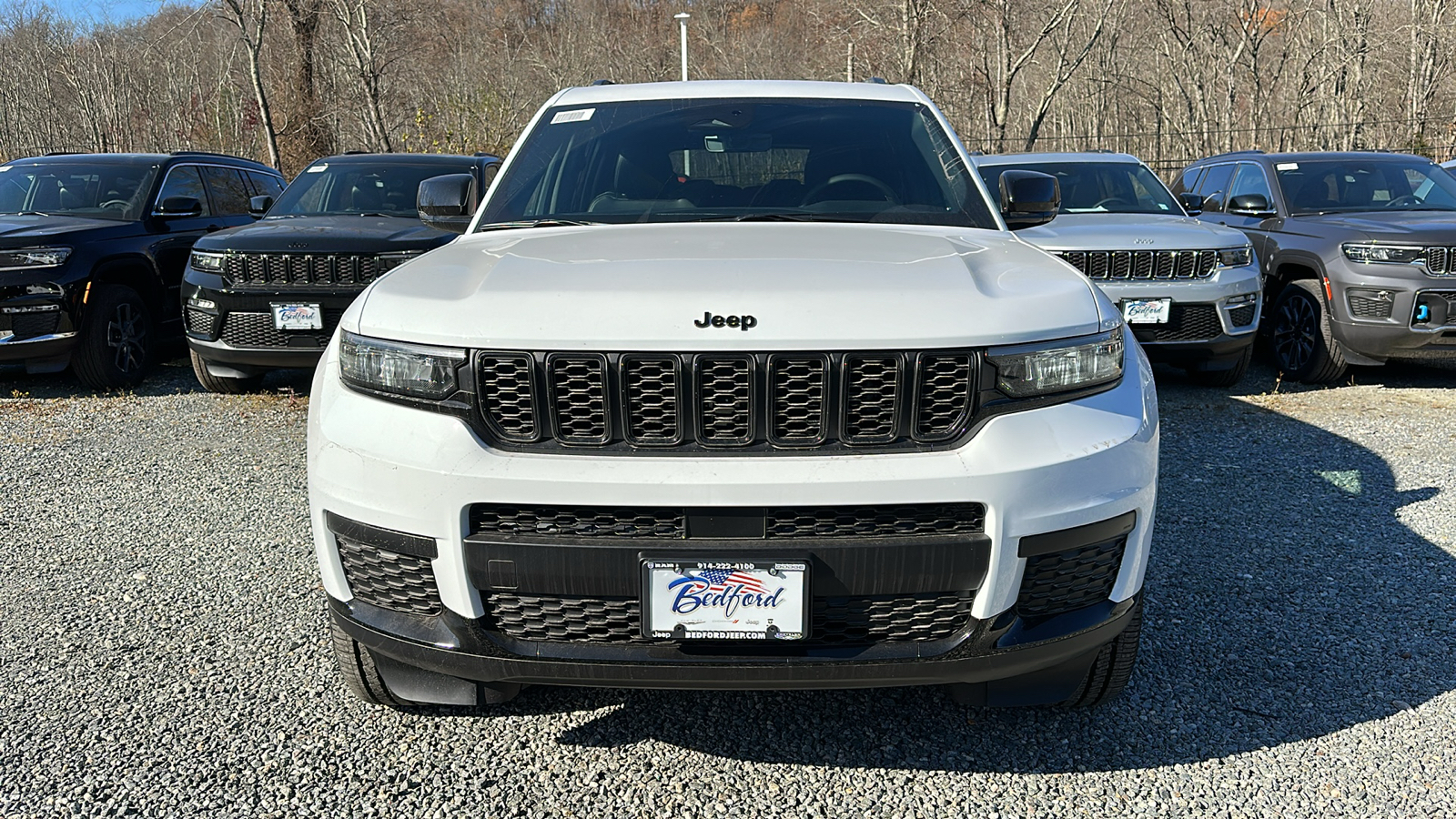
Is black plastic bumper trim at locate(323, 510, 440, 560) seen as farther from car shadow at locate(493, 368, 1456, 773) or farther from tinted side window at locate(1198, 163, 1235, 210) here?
tinted side window at locate(1198, 163, 1235, 210)

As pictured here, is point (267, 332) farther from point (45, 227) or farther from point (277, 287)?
point (45, 227)

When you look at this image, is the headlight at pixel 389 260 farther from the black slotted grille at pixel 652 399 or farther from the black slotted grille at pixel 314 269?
the black slotted grille at pixel 652 399

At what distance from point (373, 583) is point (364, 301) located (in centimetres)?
67

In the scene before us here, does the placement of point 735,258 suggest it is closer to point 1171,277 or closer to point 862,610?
point 862,610

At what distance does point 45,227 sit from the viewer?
7.53 m

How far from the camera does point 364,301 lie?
243 cm

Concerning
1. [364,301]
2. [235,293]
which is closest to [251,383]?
[235,293]

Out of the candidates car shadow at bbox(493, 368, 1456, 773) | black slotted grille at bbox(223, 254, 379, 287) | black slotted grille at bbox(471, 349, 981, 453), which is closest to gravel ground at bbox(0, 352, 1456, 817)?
→ car shadow at bbox(493, 368, 1456, 773)

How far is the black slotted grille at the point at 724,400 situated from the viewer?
84.2 inches

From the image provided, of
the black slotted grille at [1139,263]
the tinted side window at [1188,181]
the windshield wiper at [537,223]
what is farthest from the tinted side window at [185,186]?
the tinted side window at [1188,181]

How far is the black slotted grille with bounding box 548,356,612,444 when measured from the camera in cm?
214

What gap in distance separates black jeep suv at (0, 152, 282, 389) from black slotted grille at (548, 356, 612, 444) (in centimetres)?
672

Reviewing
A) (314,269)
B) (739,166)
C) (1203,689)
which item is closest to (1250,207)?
(739,166)

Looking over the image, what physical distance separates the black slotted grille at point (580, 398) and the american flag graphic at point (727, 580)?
357mm
